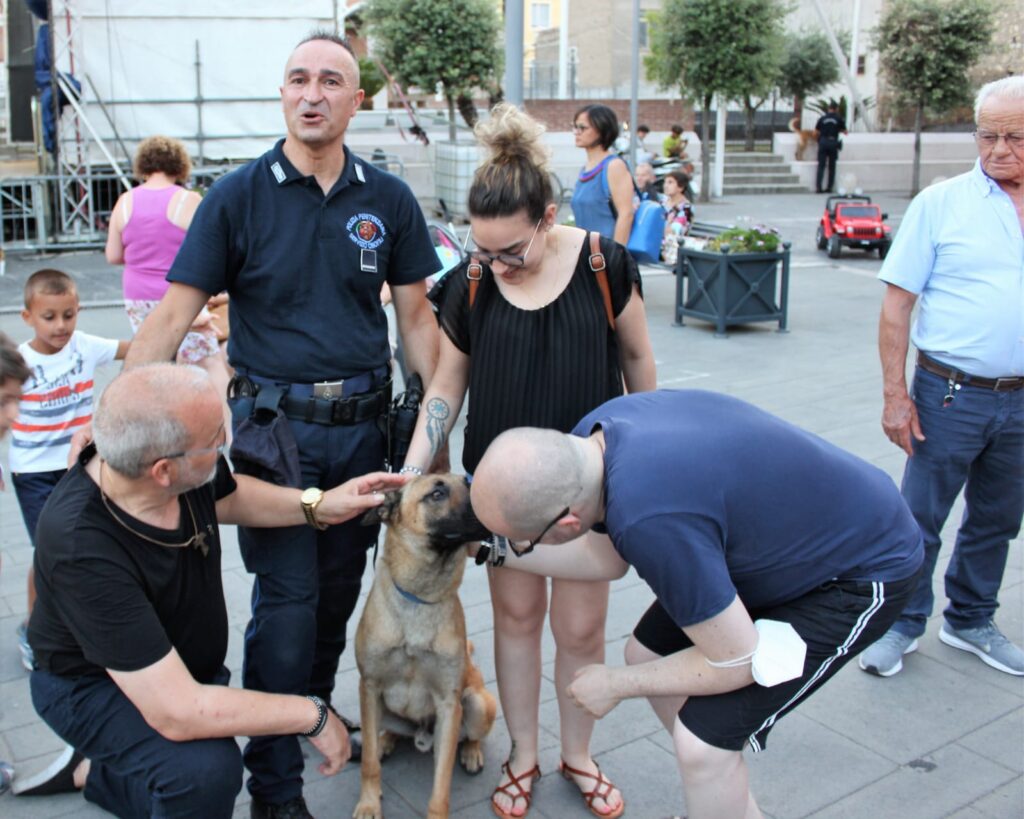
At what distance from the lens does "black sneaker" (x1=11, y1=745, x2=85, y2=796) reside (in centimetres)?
334

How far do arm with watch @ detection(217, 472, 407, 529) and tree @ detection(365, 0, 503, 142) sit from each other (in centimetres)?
2193

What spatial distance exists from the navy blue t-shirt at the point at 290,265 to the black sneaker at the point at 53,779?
4.35 feet

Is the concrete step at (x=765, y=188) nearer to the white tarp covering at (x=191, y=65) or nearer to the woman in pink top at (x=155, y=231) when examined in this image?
the white tarp covering at (x=191, y=65)

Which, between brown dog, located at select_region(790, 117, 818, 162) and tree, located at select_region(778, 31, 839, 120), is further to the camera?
tree, located at select_region(778, 31, 839, 120)

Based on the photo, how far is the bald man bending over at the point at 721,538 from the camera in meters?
Result: 2.24

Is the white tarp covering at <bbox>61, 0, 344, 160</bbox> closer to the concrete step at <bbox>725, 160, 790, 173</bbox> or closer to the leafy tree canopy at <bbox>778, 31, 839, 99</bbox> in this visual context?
the concrete step at <bbox>725, 160, 790, 173</bbox>

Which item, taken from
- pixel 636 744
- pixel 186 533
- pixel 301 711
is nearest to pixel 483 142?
pixel 186 533

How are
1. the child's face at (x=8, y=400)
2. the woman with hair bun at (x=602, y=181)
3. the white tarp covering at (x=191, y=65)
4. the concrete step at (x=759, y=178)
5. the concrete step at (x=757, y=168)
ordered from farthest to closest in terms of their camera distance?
the concrete step at (x=757, y=168) < the concrete step at (x=759, y=178) < the white tarp covering at (x=191, y=65) < the woman with hair bun at (x=602, y=181) < the child's face at (x=8, y=400)

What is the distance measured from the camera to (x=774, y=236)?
34.2 ft

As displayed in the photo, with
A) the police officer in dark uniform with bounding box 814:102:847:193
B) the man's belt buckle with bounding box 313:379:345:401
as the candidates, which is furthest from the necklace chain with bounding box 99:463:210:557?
the police officer in dark uniform with bounding box 814:102:847:193

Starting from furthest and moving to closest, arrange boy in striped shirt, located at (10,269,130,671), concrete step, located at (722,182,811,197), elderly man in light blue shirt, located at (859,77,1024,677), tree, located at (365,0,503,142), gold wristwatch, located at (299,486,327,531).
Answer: concrete step, located at (722,182,811,197) → tree, located at (365,0,503,142) → boy in striped shirt, located at (10,269,130,671) → elderly man in light blue shirt, located at (859,77,1024,677) → gold wristwatch, located at (299,486,327,531)

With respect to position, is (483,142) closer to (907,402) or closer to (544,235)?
(544,235)

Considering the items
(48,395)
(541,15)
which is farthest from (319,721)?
(541,15)

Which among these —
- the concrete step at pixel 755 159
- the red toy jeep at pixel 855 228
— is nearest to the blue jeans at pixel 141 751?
the red toy jeep at pixel 855 228
